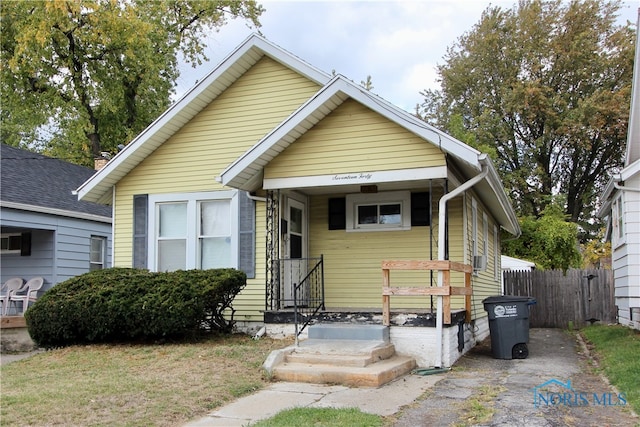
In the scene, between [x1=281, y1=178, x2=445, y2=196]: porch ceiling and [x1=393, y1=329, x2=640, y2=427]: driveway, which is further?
[x1=281, y1=178, x2=445, y2=196]: porch ceiling

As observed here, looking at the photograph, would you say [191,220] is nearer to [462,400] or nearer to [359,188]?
[359,188]

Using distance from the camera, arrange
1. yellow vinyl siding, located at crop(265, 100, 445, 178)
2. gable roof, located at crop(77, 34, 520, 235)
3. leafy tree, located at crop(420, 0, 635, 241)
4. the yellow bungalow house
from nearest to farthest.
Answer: gable roof, located at crop(77, 34, 520, 235), yellow vinyl siding, located at crop(265, 100, 445, 178), the yellow bungalow house, leafy tree, located at crop(420, 0, 635, 241)

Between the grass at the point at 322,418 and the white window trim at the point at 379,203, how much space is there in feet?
18.6

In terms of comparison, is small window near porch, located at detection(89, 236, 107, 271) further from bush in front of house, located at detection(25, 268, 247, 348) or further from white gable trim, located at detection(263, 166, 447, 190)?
white gable trim, located at detection(263, 166, 447, 190)

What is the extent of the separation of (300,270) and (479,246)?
162 inches

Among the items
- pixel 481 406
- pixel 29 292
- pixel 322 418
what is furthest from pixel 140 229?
pixel 481 406

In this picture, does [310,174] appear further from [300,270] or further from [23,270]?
[23,270]

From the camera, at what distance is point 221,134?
11.6 metres

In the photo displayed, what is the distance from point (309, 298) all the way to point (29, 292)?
24.5ft

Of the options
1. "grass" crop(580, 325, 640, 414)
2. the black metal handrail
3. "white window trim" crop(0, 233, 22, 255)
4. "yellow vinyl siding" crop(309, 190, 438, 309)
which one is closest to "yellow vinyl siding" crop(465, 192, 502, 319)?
"yellow vinyl siding" crop(309, 190, 438, 309)

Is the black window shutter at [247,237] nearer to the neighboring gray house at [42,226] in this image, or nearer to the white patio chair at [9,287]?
the neighboring gray house at [42,226]

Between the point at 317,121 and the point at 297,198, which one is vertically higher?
the point at 317,121

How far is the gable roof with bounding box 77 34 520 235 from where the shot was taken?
28.5 ft

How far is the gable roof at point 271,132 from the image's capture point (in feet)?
28.5
